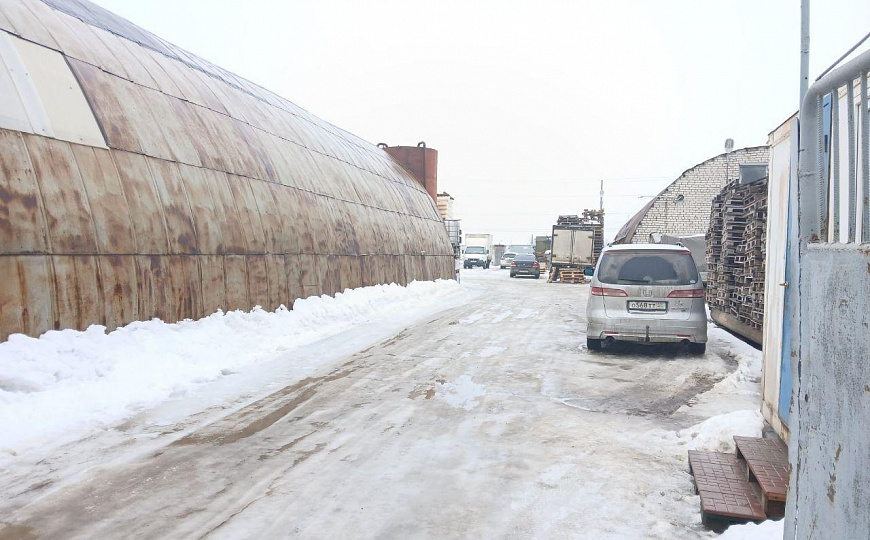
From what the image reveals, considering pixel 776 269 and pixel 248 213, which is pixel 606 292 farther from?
pixel 248 213

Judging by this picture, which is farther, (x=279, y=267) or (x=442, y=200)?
(x=442, y=200)

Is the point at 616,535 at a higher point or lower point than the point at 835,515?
lower

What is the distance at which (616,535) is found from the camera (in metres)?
3.54

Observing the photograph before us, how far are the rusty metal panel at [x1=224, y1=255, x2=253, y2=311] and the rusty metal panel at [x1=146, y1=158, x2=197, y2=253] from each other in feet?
3.18

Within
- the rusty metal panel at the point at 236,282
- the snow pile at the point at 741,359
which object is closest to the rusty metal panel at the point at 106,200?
the rusty metal panel at the point at 236,282

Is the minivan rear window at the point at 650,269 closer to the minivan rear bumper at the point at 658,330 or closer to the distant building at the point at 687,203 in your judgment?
the minivan rear bumper at the point at 658,330

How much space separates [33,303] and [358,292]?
30.6ft

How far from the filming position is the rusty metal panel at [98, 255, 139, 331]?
7836 millimetres

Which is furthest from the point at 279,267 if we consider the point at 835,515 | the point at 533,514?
the point at 835,515

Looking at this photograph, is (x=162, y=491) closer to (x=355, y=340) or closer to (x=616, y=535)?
(x=616, y=535)

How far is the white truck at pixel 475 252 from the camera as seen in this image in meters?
55.7

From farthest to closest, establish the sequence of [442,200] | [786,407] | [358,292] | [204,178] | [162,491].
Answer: [442,200] → [358,292] → [204,178] → [786,407] → [162,491]

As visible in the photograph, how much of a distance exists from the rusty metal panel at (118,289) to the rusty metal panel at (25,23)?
3640 mm

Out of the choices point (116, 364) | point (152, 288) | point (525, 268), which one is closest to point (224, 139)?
point (152, 288)
